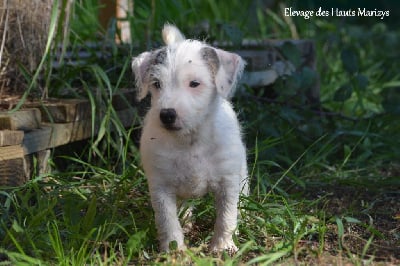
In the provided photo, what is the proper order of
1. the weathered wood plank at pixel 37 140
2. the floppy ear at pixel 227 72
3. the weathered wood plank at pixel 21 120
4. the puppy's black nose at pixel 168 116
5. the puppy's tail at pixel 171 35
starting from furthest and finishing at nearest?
1. the weathered wood plank at pixel 37 140
2. the weathered wood plank at pixel 21 120
3. the puppy's tail at pixel 171 35
4. the floppy ear at pixel 227 72
5. the puppy's black nose at pixel 168 116

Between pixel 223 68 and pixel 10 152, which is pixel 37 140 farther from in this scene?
pixel 223 68

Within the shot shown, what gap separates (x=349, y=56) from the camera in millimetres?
5750

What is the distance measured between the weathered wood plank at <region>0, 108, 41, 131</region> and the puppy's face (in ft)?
2.93

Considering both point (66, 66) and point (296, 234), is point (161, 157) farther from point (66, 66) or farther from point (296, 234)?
point (66, 66)

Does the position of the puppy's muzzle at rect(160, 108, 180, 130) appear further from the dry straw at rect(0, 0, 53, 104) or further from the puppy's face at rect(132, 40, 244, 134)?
the dry straw at rect(0, 0, 53, 104)

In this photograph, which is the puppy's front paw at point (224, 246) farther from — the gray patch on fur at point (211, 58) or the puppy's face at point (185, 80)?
the gray patch on fur at point (211, 58)

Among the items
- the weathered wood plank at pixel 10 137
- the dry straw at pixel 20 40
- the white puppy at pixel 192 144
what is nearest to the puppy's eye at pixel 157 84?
the white puppy at pixel 192 144

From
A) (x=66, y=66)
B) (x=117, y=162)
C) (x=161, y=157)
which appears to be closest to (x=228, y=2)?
(x=66, y=66)

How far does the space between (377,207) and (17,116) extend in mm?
2194

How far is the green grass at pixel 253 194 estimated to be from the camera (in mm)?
3455

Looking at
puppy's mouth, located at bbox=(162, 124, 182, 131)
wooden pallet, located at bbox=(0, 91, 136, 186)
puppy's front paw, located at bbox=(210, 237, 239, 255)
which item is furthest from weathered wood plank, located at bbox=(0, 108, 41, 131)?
puppy's front paw, located at bbox=(210, 237, 239, 255)

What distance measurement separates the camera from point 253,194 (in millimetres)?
4371

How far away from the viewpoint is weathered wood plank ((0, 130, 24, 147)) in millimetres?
4180

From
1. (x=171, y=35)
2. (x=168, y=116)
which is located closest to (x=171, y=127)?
(x=168, y=116)
